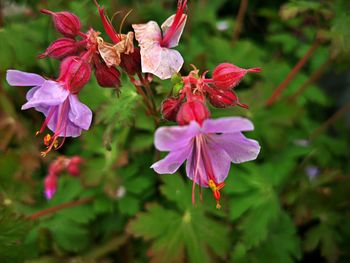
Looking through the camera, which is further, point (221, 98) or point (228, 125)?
point (221, 98)

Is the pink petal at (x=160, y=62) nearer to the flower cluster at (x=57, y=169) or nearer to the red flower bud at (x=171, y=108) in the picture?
the red flower bud at (x=171, y=108)

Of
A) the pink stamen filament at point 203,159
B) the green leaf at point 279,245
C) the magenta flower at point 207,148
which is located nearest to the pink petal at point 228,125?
the magenta flower at point 207,148

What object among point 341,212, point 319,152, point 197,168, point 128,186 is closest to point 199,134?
point 197,168

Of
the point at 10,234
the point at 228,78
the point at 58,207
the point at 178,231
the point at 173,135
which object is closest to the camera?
the point at 173,135

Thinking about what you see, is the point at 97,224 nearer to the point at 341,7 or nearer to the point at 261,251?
the point at 261,251

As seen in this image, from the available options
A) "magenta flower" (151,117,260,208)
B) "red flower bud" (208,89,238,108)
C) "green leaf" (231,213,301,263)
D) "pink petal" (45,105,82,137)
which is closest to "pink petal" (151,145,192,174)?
"magenta flower" (151,117,260,208)

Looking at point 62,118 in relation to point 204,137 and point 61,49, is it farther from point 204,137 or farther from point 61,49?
point 204,137

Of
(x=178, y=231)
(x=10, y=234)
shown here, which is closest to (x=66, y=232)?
(x=10, y=234)

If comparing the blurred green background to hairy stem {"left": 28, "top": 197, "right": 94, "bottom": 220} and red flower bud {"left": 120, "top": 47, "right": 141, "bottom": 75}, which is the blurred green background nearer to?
hairy stem {"left": 28, "top": 197, "right": 94, "bottom": 220}
